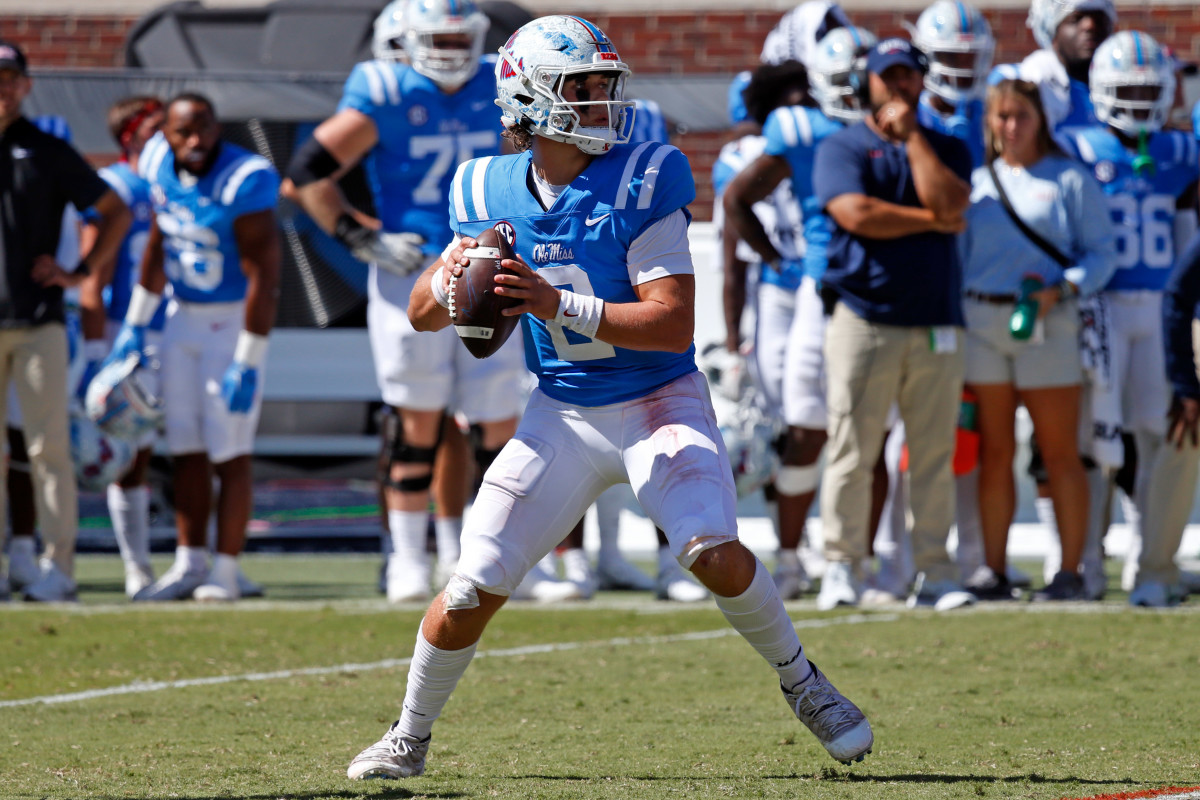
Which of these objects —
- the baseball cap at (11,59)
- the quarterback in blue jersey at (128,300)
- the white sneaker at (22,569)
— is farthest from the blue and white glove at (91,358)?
the baseball cap at (11,59)

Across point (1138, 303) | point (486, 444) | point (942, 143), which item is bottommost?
point (486, 444)

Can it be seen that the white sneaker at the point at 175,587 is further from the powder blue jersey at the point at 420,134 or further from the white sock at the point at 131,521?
the powder blue jersey at the point at 420,134

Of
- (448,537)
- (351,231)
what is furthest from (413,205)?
(448,537)

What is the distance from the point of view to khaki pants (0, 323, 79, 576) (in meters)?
7.62

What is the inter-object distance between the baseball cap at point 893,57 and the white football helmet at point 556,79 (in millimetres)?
3005

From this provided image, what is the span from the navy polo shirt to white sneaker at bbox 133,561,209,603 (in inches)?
128

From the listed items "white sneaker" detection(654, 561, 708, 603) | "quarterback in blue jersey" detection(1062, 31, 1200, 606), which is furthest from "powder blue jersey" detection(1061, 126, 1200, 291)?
"white sneaker" detection(654, 561, 708, 603)

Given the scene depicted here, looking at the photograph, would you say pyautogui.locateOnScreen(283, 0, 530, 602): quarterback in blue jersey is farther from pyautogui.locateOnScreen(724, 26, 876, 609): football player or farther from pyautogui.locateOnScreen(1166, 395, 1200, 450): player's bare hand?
pyautogui.locateOnScreen(1166, 395, 1200, 450): player's bare hand

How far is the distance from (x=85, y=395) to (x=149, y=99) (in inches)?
75.5

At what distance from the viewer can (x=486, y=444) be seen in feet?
25.2

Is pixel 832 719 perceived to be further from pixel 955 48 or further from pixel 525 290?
pixel 955 48

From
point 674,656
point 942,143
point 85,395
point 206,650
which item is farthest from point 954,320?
point 85,395

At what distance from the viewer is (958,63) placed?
316 inches

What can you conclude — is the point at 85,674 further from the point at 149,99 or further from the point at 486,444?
the point at 149,99
